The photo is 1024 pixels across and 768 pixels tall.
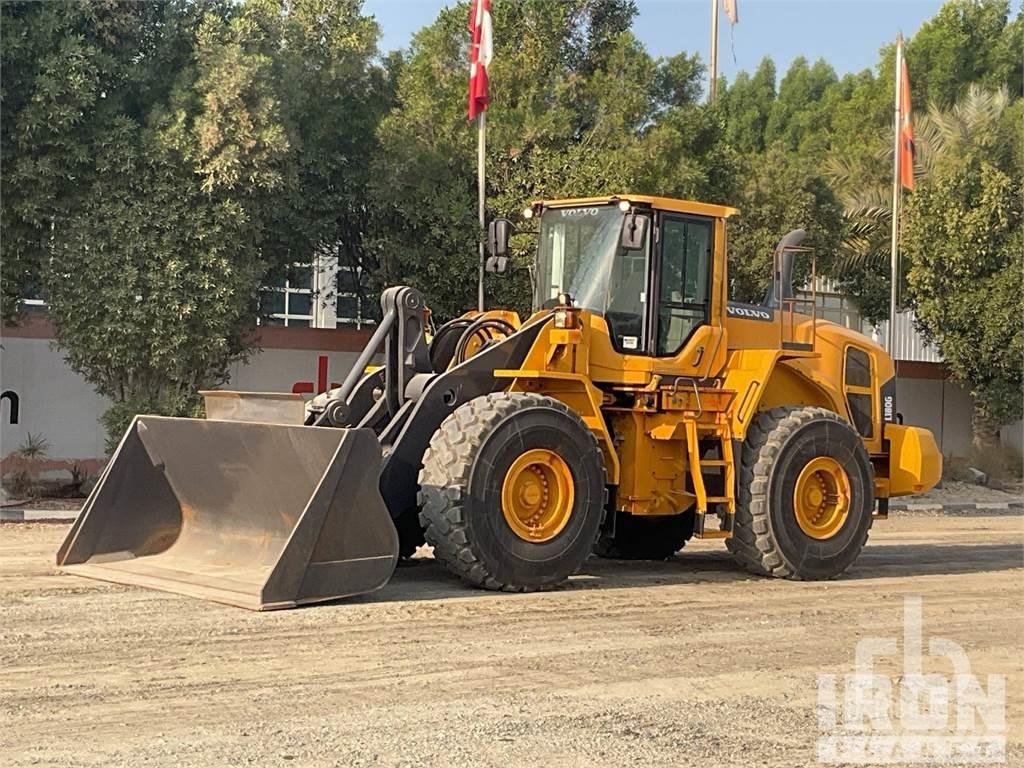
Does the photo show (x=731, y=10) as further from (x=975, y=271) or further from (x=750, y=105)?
(x=750, y=105)

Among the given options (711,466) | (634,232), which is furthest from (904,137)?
(634,232)

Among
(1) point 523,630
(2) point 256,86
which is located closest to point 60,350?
(2) point 256,86

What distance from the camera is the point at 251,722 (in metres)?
5.80

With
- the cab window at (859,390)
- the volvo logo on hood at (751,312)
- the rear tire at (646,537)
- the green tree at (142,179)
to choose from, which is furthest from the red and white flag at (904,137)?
the rear tire at (646,537)

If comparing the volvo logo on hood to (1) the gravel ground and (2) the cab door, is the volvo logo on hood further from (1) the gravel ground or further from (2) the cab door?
(1) the gravel ground

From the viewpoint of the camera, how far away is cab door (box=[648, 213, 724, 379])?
420 inches

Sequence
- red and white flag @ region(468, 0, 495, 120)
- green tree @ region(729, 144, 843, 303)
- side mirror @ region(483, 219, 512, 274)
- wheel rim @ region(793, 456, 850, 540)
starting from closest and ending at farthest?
wheel rim @ region(793, 456, 850, 540) < side mirror @ region(483, 219, 512, 274) < red and white flag @ region(468, 0, 495, 120) < green tree @ region(729, 144, 843, 303)

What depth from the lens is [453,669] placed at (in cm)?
696

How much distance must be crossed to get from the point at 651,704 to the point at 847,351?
6.35 m

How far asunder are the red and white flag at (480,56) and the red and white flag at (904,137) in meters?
8.87

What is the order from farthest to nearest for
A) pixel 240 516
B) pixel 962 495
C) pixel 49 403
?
1. pixel 962 495
2. pixel 49 403
3. pixel 240 516

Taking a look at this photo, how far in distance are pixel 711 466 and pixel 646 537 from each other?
156 cm

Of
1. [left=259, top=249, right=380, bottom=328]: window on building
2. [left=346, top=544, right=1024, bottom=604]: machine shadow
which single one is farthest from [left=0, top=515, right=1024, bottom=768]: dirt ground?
[left=259, top=249, right=380, bottom=328]: window on building

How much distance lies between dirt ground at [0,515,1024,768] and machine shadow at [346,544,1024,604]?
0.06m
